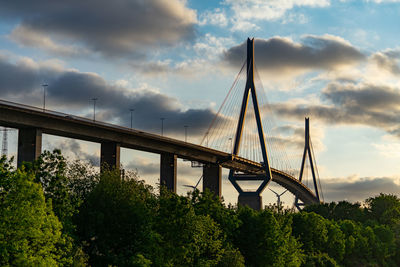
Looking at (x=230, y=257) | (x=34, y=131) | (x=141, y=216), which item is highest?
(x=34, y=131)

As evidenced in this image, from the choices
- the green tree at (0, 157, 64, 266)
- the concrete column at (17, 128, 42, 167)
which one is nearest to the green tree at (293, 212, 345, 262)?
the concrete column at (17, 128, 42, 167)

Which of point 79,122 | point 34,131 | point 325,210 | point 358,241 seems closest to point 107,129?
point 79,122

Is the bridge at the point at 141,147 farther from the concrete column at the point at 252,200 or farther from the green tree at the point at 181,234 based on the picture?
the green tree at the point at 181,234

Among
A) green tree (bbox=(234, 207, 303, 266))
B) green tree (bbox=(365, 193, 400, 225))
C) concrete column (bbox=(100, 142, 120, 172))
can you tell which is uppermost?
concrete column (bbox=(100, 142, 120, 172))

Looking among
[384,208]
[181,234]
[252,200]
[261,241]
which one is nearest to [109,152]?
[261,241]

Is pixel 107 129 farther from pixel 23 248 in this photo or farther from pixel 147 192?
pixel 23 248

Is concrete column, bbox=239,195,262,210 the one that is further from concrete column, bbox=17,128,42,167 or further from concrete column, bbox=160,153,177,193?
concrete column, bbox=17,128,42,167

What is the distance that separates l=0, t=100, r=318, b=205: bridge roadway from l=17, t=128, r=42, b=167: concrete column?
2.39ft

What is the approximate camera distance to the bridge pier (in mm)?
159000

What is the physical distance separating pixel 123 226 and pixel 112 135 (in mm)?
43500

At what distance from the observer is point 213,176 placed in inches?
5576

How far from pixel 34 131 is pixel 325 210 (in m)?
93.3

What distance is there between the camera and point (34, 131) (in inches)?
3403

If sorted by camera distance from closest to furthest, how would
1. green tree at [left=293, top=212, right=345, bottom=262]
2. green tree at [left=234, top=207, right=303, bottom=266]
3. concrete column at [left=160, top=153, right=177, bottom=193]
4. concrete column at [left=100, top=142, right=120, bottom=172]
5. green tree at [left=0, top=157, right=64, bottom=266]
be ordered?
green tree at [left=0, top=157, right=64, bottom=266] < green tree at [left=234, top=207, right=303, bottom=266] < green tree at [left=293, top=212, right=345, bottom=262] < concrete column at [left=100, top=142, right=120, bottom=172] < concrete column at [left=160, top=153, right=177, bottom=193]
